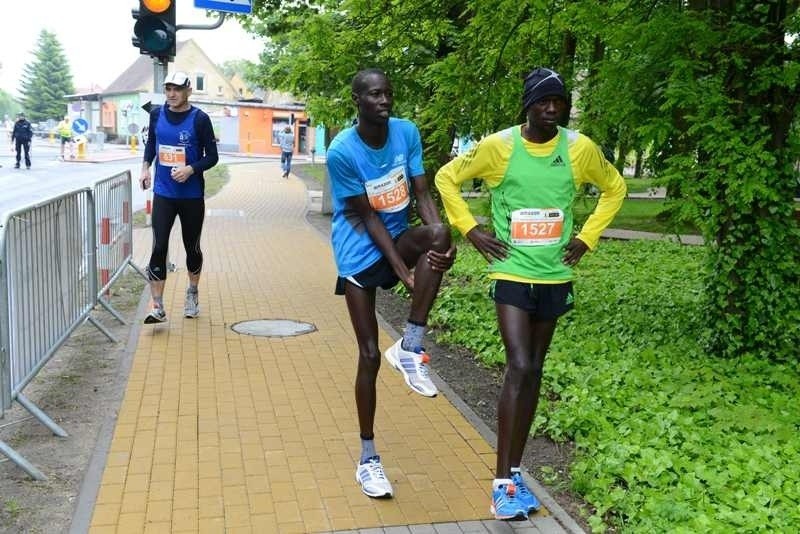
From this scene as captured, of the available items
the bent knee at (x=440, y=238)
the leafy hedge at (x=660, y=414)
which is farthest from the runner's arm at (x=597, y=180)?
the leafy hedge at (x=660, y=414)

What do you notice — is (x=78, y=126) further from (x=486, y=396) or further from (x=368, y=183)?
(x=368, y=183)

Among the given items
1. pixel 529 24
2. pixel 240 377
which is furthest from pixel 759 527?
pixel 529 24

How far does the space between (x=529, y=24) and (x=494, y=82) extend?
79cm

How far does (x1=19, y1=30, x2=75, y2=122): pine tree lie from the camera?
106125 mm

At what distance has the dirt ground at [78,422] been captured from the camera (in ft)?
13.6

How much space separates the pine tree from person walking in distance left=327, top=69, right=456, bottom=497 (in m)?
111

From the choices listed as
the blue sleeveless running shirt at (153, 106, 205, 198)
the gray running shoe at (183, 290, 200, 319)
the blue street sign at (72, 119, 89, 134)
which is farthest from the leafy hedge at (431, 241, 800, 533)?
the blue street sign at (72, 119, 89, 134)

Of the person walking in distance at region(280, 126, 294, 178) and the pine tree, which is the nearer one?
the person walking in distance at region(280, 126, 294, 178)

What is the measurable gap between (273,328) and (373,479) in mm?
3869

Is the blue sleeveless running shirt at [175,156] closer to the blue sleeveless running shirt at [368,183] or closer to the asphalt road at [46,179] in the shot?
the blue sleeveless running shirt at [368,183]

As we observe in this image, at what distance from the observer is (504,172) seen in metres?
3.93

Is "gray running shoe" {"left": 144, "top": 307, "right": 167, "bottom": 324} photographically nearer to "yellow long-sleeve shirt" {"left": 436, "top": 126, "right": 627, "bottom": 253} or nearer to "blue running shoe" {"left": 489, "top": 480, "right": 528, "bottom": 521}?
"yellow long-sleeve shirt" {"left": 436, "top": 126, "right": 627, "bottom": 253}

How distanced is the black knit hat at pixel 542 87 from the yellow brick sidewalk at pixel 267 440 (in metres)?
2.01

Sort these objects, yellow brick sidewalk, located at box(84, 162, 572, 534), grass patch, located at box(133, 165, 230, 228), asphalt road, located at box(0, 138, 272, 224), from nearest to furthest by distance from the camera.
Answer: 1. yellow brick sidewalk, located at box(84, 162, 572, 534)
2. grass patch, located at box(133, 165, 230, 228)
3. asphalt road, located at box(0, 138, 272, 224)
